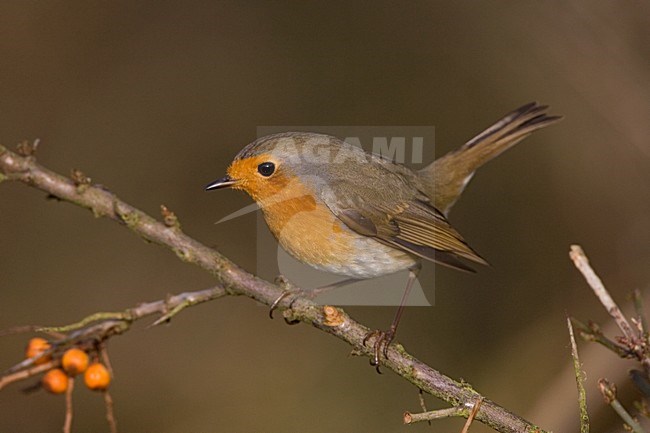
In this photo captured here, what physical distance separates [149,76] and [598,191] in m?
3.91

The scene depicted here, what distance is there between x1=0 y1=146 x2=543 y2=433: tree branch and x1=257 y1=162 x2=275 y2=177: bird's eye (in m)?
1.08

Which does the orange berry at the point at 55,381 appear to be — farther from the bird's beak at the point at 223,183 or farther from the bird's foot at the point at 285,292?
the bird's beak at the point at 223,183

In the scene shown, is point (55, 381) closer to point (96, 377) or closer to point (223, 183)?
point (96, 377)

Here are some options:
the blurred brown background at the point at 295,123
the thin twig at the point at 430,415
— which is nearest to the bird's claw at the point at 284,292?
the thin twig at the point at 430,415

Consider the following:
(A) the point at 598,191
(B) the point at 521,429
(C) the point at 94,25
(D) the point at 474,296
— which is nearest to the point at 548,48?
(A) the point at 598,191

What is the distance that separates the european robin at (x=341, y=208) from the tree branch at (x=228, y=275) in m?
0.74

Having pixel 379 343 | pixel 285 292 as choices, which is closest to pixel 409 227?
pixel 379 343

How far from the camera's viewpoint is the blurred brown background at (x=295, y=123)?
5.06 metres

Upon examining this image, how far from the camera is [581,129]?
226 inches

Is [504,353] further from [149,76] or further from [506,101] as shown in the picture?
[149,76]

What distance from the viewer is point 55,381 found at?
179cm

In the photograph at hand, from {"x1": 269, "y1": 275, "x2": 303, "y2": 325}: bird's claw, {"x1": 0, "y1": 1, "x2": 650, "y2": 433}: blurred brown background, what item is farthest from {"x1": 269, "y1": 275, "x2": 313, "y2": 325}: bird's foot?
{"x1": 0, "y1": 1, "x2": 650, "y2": 433}: blurred brown background

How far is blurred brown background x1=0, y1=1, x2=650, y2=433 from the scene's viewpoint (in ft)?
16.6

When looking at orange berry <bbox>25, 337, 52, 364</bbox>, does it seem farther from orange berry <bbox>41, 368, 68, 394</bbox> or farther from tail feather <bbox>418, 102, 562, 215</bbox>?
tail feather <bbox>418, 102, 562, 215</bbox>
